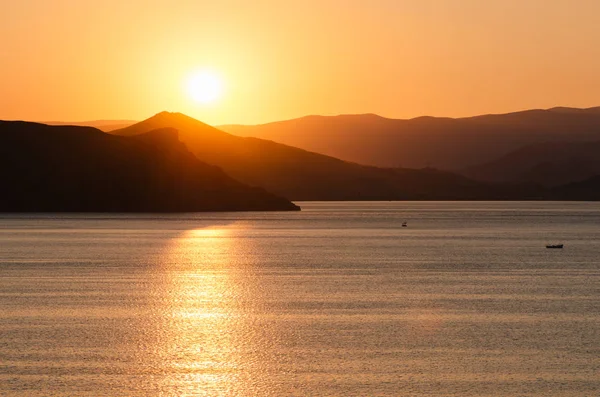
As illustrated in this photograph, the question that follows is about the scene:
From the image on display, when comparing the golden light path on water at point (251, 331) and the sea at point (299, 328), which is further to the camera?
the golden light path on water at point (251, 331)

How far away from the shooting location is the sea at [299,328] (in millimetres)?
32312

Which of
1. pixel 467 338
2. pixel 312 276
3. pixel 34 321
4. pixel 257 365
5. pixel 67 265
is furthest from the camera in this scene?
pixel 67 265

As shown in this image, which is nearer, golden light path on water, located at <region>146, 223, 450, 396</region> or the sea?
the sea

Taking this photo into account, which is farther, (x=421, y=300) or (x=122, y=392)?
(x=421, y=300)

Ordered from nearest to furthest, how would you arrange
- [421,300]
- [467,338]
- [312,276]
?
[467,338] → [421,300] → [312,276]

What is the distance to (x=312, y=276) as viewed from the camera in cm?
7525

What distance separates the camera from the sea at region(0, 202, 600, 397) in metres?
32.3

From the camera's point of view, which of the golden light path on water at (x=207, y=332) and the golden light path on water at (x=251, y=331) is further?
the golden light path on water at (x=251, y=331)

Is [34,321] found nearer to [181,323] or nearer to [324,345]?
[181,323]

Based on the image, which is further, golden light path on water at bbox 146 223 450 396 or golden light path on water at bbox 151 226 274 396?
golden light path on water at bbox 146 223 450 396

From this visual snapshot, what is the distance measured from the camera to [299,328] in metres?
44.8

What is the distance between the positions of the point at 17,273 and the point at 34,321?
3212cm

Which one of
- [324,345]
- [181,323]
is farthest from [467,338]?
[181,323]

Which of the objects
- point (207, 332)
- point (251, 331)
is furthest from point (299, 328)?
point (207, 332)
